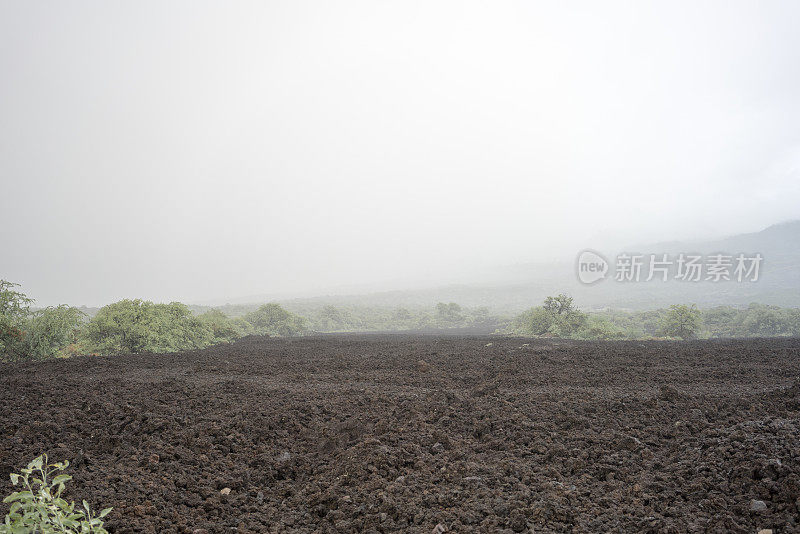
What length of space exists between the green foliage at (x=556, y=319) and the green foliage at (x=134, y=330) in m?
18.2

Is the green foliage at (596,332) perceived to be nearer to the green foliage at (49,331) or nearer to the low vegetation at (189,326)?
the low vegetation at (189,326)

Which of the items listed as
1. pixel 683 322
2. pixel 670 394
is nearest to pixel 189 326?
pixel 670 394

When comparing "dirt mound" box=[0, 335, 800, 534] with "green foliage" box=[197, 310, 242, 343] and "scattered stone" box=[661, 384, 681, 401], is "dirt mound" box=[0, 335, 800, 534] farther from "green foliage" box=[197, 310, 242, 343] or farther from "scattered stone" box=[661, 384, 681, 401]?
"green foliage" box=[197, 310, 242, 343]

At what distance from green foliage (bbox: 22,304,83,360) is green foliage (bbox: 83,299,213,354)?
942 mm

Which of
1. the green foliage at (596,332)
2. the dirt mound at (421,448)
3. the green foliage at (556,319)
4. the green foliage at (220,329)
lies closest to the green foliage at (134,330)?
the green foliage at (220,329)

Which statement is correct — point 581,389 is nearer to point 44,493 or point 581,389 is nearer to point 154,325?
point 44,493

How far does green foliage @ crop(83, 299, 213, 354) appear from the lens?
45.3 feet

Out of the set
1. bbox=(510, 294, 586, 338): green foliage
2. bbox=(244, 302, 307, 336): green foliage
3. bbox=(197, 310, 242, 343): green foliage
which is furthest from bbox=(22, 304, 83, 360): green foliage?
bbox=(510, 294, 586, 338): green foliage

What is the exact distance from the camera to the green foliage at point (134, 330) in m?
13.8

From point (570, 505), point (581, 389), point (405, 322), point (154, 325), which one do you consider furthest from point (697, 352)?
point (405, 322)

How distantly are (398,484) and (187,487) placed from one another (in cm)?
219

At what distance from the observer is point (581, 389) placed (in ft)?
23.7

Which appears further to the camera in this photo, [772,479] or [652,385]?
[652,385]

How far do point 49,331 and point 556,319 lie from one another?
22.5 metres
